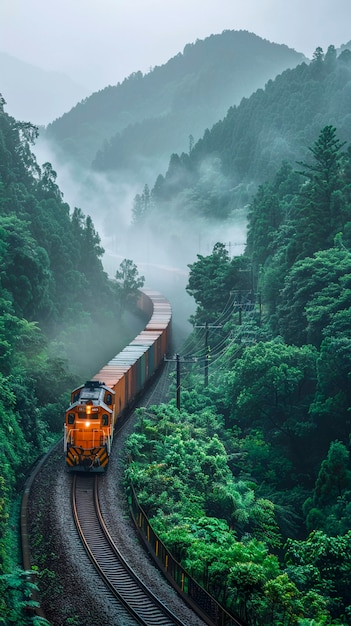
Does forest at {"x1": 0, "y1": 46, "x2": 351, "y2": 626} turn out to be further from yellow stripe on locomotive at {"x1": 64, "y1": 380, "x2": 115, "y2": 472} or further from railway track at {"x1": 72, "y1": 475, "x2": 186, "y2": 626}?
railway track at {"x1": 72, "y1": 475, "x2": 186, "y2": 626}

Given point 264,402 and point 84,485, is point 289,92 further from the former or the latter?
point 84,485

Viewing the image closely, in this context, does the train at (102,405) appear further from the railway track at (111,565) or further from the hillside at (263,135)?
the hillside at (263,135)

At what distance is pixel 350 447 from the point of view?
132 ft

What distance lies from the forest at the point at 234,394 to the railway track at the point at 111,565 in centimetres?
200

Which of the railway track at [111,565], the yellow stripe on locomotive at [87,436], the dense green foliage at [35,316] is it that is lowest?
the railway track at [111,565]

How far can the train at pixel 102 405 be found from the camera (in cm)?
3294

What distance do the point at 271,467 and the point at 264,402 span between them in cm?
495

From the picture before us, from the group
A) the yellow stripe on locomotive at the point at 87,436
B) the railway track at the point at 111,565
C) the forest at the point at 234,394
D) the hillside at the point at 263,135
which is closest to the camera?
the railway track at the point at 111,565

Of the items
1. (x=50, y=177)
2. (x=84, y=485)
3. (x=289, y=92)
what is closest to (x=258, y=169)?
(x=289, y=92)

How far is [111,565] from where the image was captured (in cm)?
2506

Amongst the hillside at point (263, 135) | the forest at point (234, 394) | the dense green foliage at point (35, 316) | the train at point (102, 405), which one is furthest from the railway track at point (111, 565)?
the hillside at point (263, 135)

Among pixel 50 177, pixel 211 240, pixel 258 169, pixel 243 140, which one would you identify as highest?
pixel 243 140

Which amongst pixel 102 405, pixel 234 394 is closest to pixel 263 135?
pixel 234 394

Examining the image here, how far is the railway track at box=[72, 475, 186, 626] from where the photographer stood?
859 inches
